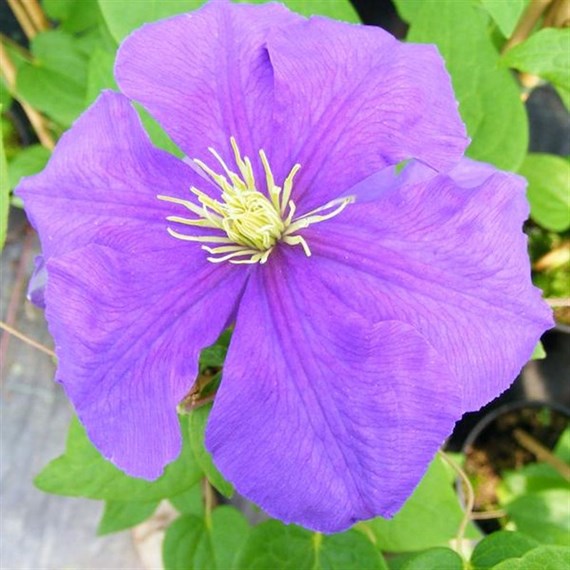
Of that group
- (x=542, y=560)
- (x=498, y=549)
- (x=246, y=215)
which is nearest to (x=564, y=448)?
(x=498, y=549)

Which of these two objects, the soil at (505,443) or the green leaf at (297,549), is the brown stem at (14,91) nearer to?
the green leaf at (297,549)

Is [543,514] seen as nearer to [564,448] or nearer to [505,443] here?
[564,448]

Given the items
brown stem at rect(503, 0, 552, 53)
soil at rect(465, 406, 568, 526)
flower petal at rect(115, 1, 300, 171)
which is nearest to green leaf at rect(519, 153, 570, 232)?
brown stem at rect(503, 0, 552, 53)

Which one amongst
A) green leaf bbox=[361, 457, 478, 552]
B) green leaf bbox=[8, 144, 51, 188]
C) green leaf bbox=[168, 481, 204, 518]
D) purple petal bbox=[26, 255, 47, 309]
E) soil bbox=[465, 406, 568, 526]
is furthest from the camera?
soil bbox=[465, 406, 568, 526]

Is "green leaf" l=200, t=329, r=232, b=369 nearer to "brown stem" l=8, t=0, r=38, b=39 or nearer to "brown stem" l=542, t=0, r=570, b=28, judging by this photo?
"brown stem" l=542, t=0, r=570, b=28

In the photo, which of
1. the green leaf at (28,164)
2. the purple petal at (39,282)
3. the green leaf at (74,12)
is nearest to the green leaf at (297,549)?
the purple petal at (39,282)

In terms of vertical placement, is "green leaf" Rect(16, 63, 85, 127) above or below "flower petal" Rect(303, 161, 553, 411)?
below
